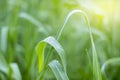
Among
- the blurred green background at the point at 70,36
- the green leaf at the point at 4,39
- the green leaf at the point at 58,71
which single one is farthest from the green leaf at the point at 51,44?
the green leaf at the point at 4,39

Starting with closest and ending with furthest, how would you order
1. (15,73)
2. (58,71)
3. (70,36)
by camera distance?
1. (58,71)
2. (15,73)
3. (70,36)

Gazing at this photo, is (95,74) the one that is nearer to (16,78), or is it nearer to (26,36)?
(16,78)

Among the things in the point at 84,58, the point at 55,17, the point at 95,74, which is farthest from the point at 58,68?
the point at 55,17

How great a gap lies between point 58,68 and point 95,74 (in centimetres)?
11

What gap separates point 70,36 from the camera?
1.92m

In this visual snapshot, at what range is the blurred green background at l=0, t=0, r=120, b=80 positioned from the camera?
1.57 metres

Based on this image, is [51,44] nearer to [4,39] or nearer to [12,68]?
[12,68]

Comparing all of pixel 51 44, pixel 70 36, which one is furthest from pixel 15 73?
pixel 70 36

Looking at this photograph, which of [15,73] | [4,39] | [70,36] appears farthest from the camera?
[70,36]

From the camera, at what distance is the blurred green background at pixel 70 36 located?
157 centimetres

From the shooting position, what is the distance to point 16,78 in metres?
1.26

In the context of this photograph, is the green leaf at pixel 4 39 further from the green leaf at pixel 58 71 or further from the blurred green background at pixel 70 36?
the green leaf at pixel 58 71

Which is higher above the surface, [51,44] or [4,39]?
[4,39]

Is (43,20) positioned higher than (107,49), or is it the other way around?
(43,20)
